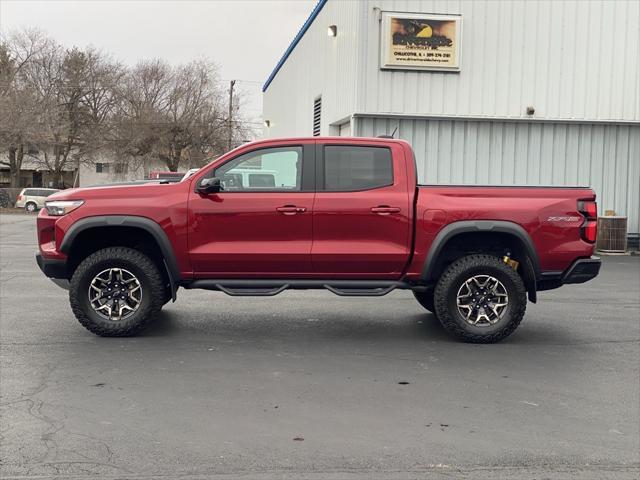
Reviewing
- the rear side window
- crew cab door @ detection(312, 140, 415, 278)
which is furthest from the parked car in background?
crew cab door @ detection(312, 140, 415, 278)

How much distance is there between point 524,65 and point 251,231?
38.2 ft

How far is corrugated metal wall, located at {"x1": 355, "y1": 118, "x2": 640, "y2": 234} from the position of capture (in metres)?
16.5

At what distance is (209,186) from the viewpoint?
6.75 m

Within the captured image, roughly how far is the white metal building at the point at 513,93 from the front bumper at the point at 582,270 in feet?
31.3

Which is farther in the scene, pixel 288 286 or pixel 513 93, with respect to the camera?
pixel 513 93

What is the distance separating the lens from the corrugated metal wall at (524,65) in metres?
15.9

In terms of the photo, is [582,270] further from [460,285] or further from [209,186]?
[209,186]

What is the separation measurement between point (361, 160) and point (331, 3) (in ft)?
42.4

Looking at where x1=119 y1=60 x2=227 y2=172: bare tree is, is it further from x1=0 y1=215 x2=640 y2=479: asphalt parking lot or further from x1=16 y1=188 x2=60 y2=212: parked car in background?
x1=0 y1=215 x2=640 y2=479: asphalt parking lot

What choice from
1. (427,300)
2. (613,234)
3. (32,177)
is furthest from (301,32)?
(32,177)

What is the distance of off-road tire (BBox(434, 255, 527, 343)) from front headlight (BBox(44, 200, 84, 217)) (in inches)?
141

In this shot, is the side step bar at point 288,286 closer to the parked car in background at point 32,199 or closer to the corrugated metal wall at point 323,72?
the corrugated metal wall at point 323,72

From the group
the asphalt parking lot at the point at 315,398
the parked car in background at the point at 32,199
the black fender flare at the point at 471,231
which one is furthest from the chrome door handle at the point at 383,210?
the parked car in background at the point at 32,199

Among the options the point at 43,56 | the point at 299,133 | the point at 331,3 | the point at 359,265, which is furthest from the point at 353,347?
the point at 43,56
